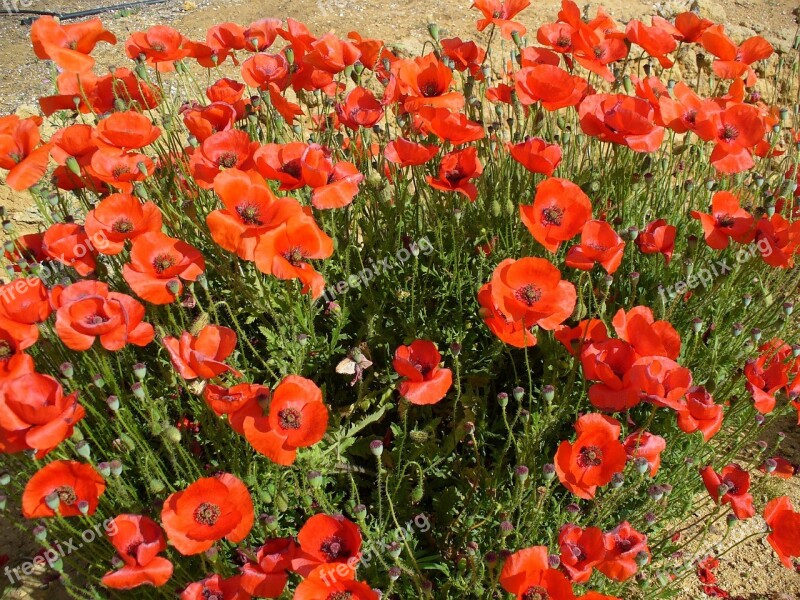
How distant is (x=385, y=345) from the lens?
2.88 meters

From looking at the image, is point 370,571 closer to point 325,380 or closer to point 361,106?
point 325,380

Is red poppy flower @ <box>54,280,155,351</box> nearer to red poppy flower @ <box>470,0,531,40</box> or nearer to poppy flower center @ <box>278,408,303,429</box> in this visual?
poppy flower center @ <box>278,408,303,429</box>

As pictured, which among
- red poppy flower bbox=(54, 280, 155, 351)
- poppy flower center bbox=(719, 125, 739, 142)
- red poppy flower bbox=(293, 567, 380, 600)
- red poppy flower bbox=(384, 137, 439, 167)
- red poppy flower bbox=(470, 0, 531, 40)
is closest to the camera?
red poppy flower bbox=(293, 567, 380, 600)

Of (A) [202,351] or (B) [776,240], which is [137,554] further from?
(B) [776,240]

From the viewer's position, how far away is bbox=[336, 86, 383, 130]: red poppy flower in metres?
2.62

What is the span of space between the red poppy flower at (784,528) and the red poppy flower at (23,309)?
7.52 feet

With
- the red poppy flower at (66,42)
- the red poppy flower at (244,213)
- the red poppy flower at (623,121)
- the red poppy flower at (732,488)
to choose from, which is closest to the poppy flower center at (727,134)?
the red poppy flower at (623,121)

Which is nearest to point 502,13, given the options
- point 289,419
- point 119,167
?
point 119,167

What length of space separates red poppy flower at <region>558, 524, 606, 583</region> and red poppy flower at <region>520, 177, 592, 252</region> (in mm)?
884

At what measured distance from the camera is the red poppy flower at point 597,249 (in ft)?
7.09

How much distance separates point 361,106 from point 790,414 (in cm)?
279

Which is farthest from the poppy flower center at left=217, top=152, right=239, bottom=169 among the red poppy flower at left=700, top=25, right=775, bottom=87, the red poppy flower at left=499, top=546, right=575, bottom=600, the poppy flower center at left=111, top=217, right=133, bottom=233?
the red poppy flower at left=700, top=25, right=775, bottom=87

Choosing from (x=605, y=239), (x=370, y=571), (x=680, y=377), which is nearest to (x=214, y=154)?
Answer: (x=605, y=239)

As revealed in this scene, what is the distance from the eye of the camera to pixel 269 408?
73.4 inches
